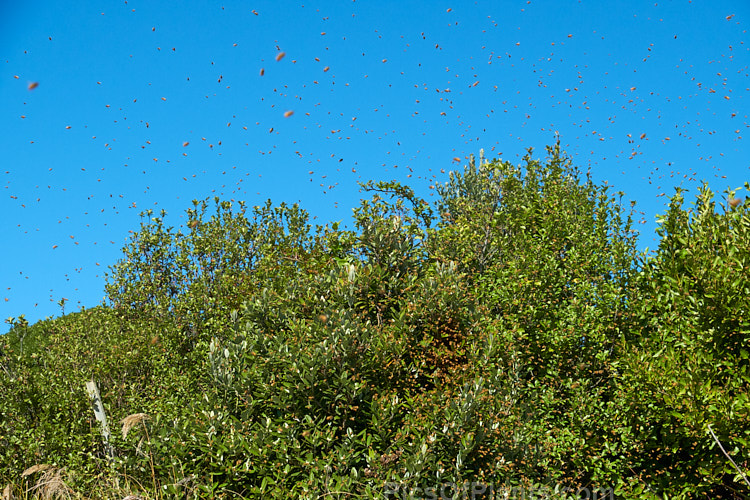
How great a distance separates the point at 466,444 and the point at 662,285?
5.38 meters

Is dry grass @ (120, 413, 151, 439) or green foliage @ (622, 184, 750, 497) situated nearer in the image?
green foliage @ (622, 184, 750, 497)

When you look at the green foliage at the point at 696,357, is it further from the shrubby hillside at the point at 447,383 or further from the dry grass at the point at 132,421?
the dry grass at the point at 132,421

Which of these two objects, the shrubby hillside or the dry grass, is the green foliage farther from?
the dry grass

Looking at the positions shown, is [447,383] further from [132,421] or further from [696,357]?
[132,421]

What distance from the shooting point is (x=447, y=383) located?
858cm

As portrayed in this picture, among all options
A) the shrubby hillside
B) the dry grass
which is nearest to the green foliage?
the shrubby hillside

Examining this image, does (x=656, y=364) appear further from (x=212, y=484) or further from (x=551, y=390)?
(x=212, y=484)

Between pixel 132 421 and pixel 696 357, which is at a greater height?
pixel 132 421

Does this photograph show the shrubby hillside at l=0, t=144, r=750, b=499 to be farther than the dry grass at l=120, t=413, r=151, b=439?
No

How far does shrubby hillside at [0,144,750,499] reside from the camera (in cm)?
812

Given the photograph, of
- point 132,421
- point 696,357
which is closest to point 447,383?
point 696,357

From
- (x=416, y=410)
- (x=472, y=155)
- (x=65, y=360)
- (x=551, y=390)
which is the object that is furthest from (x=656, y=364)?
(x=472, y=155)

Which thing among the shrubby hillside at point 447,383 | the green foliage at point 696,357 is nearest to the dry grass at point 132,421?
the shrubby hillside at point 447,383

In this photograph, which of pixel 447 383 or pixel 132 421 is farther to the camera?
pixel 132 421
